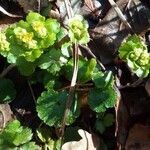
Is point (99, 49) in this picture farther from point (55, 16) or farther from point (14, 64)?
point (14, 64)

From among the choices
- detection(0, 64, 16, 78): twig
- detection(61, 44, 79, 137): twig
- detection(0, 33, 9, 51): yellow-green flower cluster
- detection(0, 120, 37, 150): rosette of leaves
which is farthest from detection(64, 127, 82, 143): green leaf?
detection(0, 33, 9, 51): yellow-green flower cluster

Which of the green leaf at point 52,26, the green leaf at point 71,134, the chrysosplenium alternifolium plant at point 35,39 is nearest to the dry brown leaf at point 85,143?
the green leaf at point 71,134

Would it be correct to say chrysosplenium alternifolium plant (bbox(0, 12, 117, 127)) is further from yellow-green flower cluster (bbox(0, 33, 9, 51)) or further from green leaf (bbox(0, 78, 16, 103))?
green leaf (bbox(0, 78, 16, 103))

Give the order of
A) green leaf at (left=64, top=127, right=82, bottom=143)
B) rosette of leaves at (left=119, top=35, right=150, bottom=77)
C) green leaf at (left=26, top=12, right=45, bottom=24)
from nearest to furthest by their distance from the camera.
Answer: rosette of leaves at (left=119, top=35, right=150, bottom=77), green leaf at (left=26, top=12, right=45, bottom=24), green leaf at (left=64, top=127, right=82, bottom=143)

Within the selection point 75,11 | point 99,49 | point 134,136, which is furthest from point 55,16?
point 134,136

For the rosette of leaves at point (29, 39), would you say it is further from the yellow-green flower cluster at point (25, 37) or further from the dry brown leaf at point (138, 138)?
the dry brown leaf at point (138, 138)
